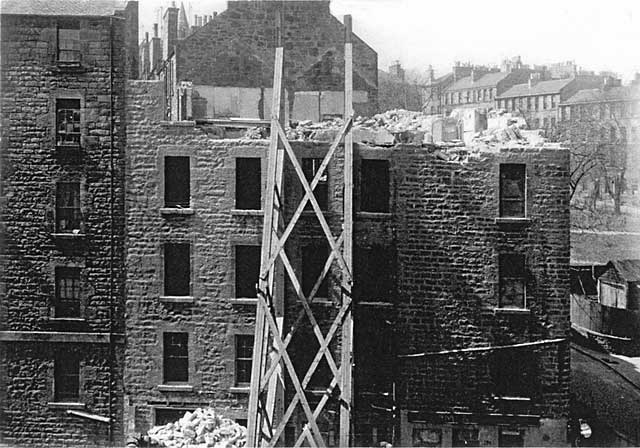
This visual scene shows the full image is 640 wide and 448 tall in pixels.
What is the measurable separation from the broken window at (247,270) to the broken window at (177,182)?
3.88ft

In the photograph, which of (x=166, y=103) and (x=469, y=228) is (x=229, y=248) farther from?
(x=469, y=228)

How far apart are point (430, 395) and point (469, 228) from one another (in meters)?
2.76

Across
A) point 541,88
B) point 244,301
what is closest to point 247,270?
point 244,301

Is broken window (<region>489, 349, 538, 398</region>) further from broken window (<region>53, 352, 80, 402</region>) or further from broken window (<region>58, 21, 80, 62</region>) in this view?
broken window (<region>58, 21, 80, 62</region>)

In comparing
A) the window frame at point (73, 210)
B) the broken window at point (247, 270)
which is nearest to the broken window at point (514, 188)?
the broken window at point (247, 270)

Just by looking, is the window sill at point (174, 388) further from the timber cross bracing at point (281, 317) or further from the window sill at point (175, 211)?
the window sill at point (175, 211)

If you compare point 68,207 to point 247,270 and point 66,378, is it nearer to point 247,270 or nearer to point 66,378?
point 66,378

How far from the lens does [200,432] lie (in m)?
14.1

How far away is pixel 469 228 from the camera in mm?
14234

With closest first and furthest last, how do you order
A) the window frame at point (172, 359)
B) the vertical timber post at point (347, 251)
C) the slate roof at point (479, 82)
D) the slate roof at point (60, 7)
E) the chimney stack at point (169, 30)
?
the vertical timber post at point (347, 251), the slate roof at point (479, 82), the slate roof at point (60, 7), the chimney stack at point (169, 30), the window frame at point (172, 359)

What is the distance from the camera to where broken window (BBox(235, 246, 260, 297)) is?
14.4 meters

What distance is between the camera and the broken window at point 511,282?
1425 cm

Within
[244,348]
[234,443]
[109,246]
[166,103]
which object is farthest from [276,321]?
[166,103]

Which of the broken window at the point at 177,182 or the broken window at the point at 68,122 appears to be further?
the broken window at the point at 177,182
